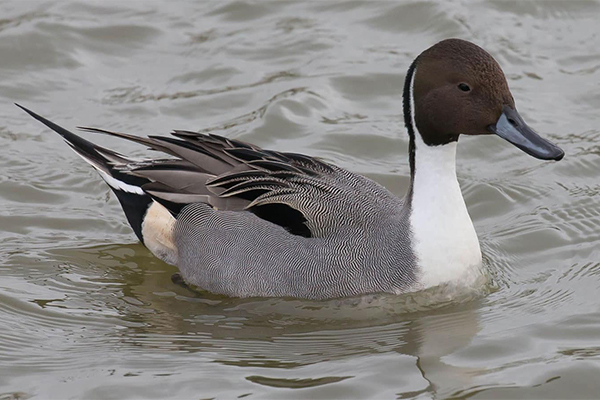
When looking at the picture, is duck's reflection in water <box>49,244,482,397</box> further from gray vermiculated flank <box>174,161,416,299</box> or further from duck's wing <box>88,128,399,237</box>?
duck's wing <box>88,128,399,237</box>

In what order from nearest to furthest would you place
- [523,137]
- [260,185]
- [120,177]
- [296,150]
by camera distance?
[523,137] → [260,185] → [120,177] → [296,150]

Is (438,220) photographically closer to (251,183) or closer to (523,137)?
(523,137)

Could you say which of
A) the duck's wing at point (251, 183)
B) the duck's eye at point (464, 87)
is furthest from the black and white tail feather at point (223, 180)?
the duck's eye at point (464, 87)

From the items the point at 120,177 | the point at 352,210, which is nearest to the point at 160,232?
the point at 120,177

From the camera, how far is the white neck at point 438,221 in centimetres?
607

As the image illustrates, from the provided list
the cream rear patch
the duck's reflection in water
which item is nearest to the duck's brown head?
the duck's reflection in water

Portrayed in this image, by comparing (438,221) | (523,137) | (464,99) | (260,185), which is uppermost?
(464,99)

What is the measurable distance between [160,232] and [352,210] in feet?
4.02

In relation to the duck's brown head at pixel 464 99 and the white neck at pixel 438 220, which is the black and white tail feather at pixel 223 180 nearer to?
the white neck at pixel 438 220

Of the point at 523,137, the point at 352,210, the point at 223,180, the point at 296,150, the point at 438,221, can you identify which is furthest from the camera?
the point at 296,150

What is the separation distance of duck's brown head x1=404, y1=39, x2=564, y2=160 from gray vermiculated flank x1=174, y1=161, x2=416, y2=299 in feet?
1.86

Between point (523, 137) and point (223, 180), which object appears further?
point (223, 180)

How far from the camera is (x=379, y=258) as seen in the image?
6.10 meters

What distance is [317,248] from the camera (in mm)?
6145
